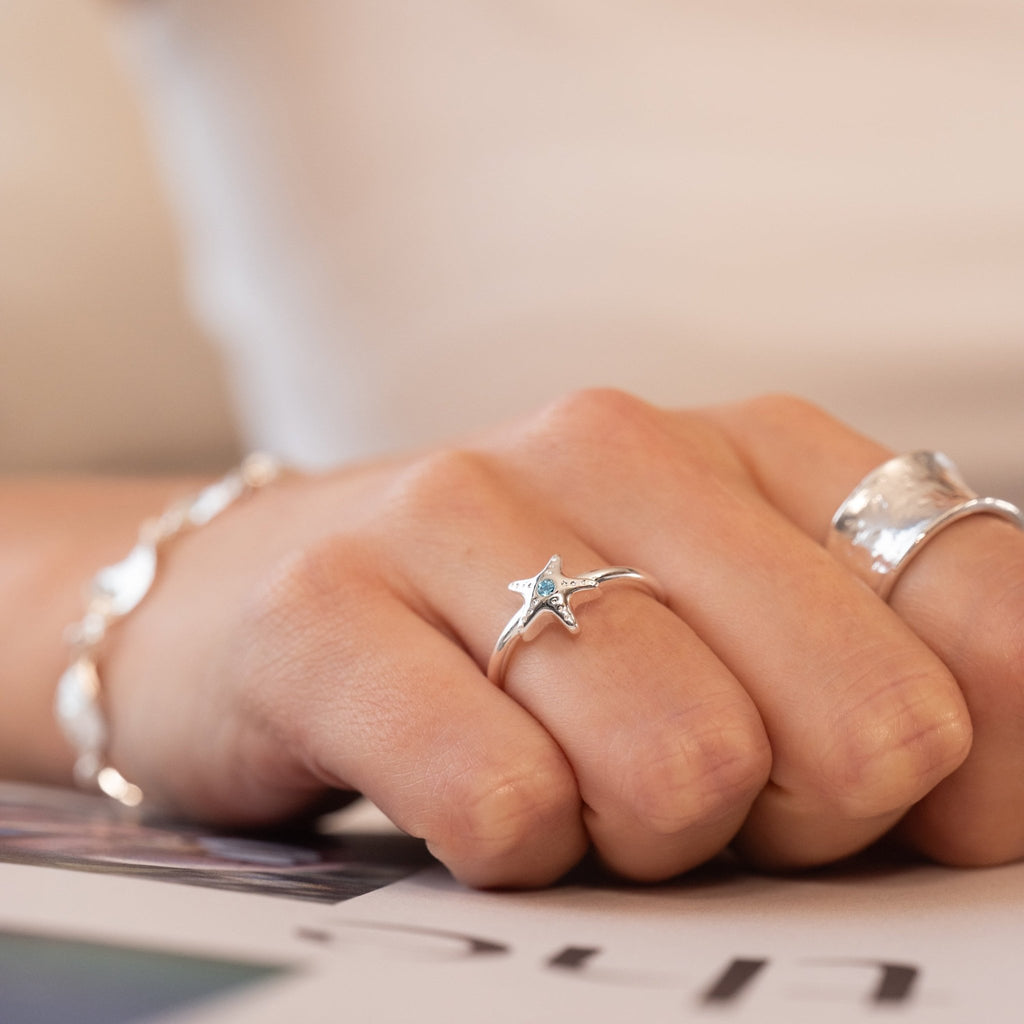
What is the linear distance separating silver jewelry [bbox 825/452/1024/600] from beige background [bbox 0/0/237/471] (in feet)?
3.64

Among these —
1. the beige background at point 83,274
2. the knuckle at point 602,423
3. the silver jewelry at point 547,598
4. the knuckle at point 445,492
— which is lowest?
the silver jewelry at point 547,598

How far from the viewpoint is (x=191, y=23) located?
0.95 m

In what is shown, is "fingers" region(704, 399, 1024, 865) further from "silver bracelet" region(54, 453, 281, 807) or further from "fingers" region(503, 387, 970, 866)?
"silver bracelet" region(54, 453, 281, 807)

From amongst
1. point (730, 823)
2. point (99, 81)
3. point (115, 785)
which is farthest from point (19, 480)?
point (99, 81)

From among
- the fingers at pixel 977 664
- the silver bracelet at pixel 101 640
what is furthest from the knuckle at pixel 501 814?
the silver bracelet at pixel 101 640

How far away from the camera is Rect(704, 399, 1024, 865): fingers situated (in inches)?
13.1

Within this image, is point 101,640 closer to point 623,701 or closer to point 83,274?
point 623,701

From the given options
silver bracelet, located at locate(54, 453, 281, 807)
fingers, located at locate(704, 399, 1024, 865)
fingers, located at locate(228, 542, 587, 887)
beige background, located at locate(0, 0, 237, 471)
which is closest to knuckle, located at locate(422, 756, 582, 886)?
fingers, located at locate(228, 542, 587, 887)

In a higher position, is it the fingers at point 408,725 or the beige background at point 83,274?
the beige background at point 83,274

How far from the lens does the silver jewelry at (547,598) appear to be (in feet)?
1.12

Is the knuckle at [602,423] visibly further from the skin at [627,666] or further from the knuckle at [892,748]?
the knuckle at [892,748]

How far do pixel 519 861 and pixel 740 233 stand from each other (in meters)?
0.56

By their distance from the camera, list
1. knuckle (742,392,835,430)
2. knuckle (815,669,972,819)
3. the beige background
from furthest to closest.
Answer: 1. the beige background
2. knuckle (742,392,835,430)
3. knuckle (815,669,972,819)

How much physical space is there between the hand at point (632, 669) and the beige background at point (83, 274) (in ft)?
3.24
